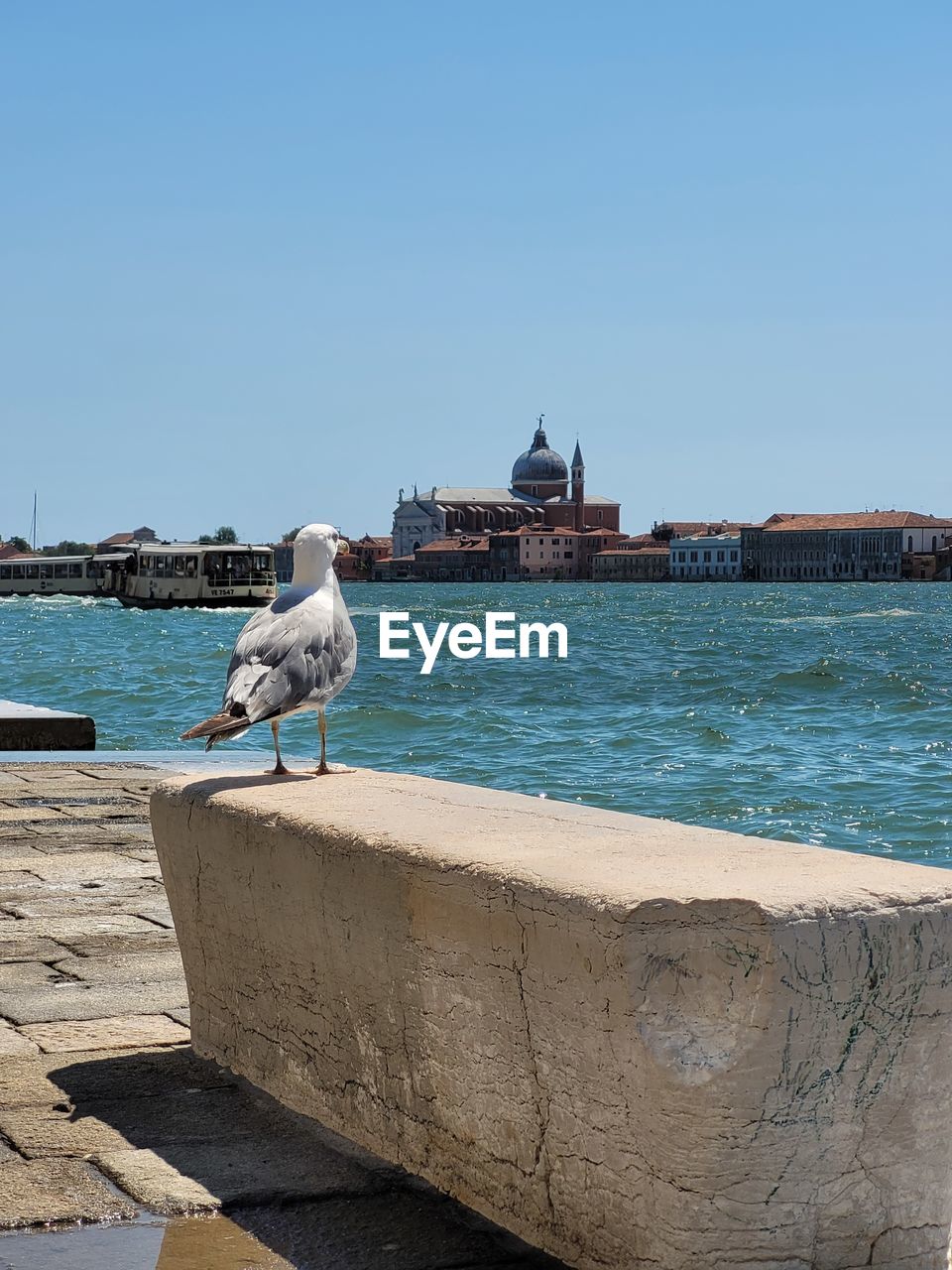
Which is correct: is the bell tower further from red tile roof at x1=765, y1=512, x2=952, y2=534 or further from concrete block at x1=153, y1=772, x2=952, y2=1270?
concrete block at x1=153, y1=772, x2=952, y2=1270

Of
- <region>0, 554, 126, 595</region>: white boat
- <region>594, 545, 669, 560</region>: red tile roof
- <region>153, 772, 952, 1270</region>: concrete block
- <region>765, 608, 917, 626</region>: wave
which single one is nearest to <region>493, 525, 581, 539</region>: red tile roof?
<region>594, 545, 669, 560</region>: red tile roof

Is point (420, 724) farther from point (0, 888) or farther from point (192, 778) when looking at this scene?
point (192, 778)

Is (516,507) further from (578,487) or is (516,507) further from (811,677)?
(811,677)

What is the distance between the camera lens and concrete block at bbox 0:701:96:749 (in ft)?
33.0

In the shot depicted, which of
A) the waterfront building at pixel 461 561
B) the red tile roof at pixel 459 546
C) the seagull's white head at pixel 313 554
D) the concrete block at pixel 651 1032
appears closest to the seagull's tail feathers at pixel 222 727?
the concrete block at pixel 651 1032

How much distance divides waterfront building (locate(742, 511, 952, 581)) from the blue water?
9410 cm

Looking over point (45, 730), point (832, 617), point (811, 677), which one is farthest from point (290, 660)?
point (832, 617)

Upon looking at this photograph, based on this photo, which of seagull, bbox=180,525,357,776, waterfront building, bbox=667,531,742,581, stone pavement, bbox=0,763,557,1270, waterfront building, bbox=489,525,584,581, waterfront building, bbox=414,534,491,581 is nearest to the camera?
stone pavement, bbox=0,763,557,1270

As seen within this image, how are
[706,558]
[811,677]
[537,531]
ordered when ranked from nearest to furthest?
1. [811,677]
2. [706,558]
3. [537,531]

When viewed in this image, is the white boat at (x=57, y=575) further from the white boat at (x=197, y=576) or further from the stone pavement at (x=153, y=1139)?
the stone pavement at (x=153, y=1139)

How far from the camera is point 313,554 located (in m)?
4.00

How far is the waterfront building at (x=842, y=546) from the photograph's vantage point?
5561 inches

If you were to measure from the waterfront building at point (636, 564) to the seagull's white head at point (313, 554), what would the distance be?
498 ft

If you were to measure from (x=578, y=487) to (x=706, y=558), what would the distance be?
72.9ft
